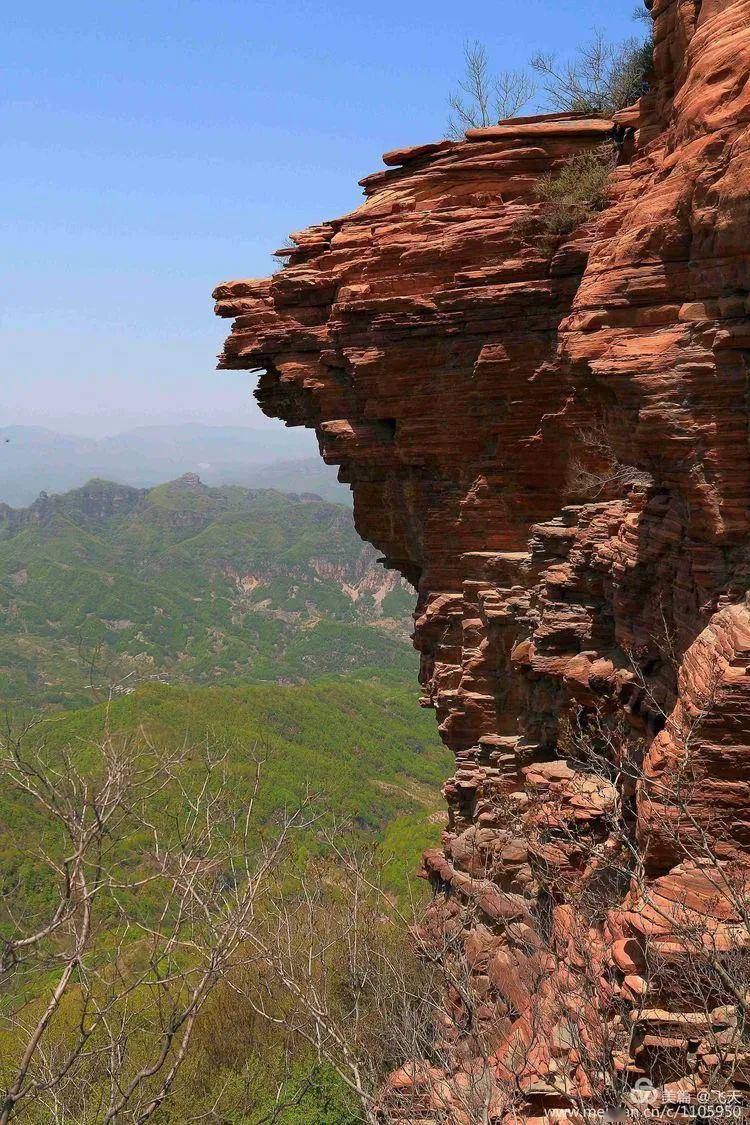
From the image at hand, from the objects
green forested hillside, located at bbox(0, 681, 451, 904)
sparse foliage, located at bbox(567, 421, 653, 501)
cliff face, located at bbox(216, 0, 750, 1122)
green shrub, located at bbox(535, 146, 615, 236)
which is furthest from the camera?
green forested hillside, located at bbox(0, 681, 451, 904)

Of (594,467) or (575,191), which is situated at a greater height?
(575,191)

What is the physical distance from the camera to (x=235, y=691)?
107938 millimetres

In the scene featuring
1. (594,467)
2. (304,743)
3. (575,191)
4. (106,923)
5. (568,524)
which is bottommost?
(304,743)

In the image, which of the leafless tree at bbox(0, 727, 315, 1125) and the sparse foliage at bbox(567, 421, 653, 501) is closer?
the leafless tree at bbox(0, 727, 315, 1125)

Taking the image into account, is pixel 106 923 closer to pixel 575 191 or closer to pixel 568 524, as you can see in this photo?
pixel 568 524

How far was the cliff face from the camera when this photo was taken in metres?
9.66

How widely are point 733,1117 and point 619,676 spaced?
7136 mm

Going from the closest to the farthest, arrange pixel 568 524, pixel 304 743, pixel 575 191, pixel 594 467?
pixel 575 191 < pixel 568 524 < pixel 594 467 < pixel 304 743

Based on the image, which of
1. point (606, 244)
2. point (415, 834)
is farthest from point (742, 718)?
point (415, 834)

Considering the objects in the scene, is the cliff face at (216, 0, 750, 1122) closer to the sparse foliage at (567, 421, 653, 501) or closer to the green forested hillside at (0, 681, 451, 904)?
the sparse foliage at (567, 421, 653, 501)

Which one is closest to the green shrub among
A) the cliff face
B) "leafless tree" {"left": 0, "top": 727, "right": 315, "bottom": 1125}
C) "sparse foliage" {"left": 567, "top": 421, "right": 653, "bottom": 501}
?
the cliff face

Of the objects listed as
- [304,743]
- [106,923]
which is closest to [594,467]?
[106,923]

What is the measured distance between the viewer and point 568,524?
54.4 feet

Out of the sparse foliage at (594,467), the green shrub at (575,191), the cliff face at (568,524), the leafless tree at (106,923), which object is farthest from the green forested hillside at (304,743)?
the green shrub at (575,191)
